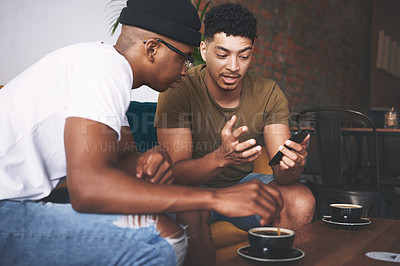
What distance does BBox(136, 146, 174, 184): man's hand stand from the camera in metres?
0.99

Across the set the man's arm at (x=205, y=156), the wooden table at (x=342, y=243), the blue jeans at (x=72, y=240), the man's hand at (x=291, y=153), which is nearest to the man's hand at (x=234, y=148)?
the man's arm at (x=205, y=156)

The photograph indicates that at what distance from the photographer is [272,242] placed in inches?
33.5

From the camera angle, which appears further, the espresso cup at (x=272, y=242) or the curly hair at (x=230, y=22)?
the curly hair at (x=230, y=22)

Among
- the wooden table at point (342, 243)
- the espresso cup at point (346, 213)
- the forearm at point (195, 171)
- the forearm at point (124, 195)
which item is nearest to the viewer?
the forearm at point (124, 195)

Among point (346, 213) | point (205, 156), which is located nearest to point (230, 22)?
point (205, 156)

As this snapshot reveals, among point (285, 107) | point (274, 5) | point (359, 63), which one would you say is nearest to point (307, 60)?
point (274, 5)

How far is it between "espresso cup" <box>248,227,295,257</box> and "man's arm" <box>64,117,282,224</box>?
0.05m

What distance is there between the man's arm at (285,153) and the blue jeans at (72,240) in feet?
2.19

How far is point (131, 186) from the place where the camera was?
0.81m

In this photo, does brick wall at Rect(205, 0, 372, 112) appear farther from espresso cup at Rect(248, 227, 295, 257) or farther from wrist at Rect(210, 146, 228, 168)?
espresso cup at Rect(248, 227, 295, 257)

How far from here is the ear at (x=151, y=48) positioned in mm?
1138

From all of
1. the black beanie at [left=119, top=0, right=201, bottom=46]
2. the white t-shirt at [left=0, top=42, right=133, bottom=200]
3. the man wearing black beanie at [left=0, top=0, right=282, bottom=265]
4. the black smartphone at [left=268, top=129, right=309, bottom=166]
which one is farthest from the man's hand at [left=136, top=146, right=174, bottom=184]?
the black smartphone at [left=268, top=129, right=309, bottom=166]

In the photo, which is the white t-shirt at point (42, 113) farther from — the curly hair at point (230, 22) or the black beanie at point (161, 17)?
the curly hair at point (230, 22)

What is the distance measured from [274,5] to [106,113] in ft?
11.6
